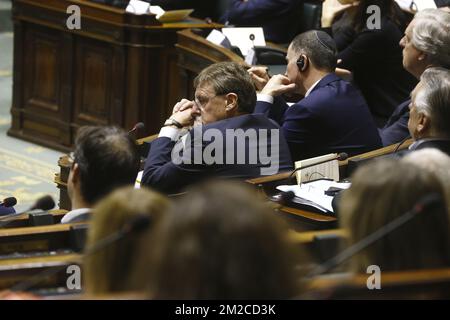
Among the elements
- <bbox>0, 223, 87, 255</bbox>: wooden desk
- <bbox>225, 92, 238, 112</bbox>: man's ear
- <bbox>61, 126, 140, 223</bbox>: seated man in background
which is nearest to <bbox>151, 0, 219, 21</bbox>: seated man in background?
<bbox>225, 92, 238, 112</bbox>: man's ear

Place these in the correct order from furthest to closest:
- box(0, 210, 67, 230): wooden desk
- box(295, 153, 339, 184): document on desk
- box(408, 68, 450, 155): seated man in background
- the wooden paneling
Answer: the wooden paneling, box(295, 153, 339, 184): document on desk, box(408, 68, 450, 155): seated man in background, box(0, 210, 67, 230): wooden desk

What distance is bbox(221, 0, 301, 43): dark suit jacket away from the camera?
21.9 ft

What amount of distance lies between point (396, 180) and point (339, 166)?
1791mm

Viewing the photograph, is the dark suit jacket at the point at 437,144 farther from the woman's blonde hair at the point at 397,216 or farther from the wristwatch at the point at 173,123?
the woman's blonde hair at the point at 397,216

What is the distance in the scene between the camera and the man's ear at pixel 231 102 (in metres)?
4.09

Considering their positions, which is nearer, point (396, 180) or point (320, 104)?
point (396, 180)

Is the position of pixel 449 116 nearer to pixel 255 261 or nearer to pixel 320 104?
pixel 320 104

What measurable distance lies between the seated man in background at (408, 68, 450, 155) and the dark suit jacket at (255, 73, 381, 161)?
2.36 feet

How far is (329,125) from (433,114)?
81 cm

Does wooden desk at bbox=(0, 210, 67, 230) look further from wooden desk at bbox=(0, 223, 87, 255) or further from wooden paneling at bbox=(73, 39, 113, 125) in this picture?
wooden paneling at bbox=(73, 39, 113, 125)

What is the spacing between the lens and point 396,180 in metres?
2.17

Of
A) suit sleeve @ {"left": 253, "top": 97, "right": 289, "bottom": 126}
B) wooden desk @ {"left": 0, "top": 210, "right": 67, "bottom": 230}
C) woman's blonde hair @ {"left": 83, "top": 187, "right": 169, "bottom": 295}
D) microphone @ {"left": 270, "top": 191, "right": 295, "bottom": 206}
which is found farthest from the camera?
suit sleeve @ {"left": 253, "top": 97, "right": 289, "bottom": 126}
